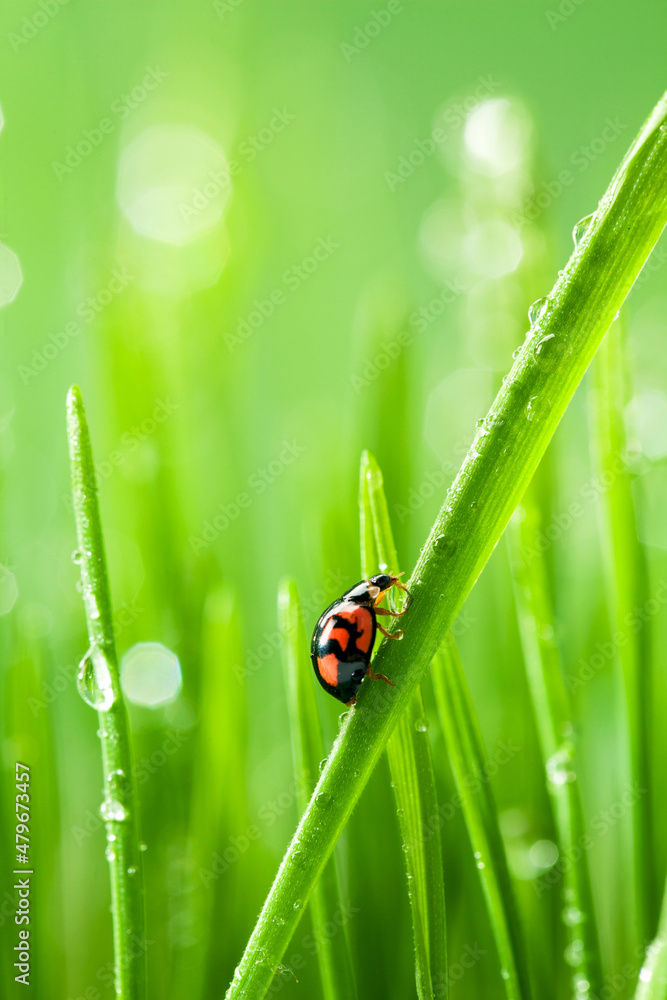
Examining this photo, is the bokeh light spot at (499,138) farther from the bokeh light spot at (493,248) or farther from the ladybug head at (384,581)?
the ladybug head at (384,581)

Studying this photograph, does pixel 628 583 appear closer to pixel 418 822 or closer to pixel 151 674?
pixel 418 822

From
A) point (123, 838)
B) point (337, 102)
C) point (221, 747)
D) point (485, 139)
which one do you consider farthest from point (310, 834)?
point (337, 102)

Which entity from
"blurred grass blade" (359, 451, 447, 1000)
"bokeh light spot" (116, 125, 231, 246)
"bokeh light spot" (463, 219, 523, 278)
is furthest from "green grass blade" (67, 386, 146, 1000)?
"bokeh light spot" (116, 125, 231, 246)

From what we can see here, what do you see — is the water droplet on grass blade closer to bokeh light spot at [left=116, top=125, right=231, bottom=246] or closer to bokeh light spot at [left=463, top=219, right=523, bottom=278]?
bokeh light spot at [left=463, top=219, right=523, bottom=278]

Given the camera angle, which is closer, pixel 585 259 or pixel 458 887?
pixel 585 259

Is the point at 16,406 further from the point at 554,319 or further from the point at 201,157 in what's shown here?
the point at 554,319

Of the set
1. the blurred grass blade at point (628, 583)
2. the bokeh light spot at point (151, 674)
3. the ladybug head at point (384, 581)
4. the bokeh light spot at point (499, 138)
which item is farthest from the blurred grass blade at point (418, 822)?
the bokeh light spot at point (499, 138)
